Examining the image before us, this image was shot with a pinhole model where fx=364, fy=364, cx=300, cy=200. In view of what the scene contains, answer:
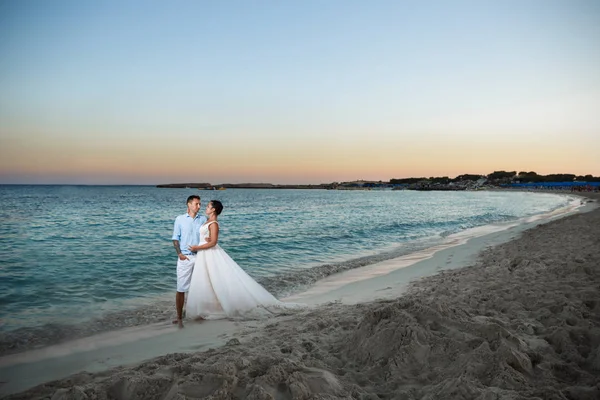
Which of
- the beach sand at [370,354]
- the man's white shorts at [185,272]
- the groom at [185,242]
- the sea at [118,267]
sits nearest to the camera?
the beach sand at [370,354]

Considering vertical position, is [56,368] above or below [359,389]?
below

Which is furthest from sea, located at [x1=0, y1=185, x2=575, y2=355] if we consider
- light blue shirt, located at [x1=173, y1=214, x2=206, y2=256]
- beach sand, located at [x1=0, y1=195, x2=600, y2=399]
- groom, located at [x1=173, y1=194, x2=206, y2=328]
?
light blue shirt, located at [x1=173, y1=214, x2=206, y2=256]

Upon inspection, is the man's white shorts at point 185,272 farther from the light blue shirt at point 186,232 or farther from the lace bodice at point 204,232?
the lace bodice at point 204,232

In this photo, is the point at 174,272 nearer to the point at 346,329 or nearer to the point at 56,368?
the point at 56,368

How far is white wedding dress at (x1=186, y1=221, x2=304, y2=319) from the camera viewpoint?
669 centimetres

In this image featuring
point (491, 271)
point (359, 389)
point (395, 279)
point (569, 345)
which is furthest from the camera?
point (395, 279)

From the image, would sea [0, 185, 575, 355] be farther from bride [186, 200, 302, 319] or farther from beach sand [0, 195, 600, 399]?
beach sand [0, 195, 600, 399]

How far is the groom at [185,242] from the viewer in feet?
21.7

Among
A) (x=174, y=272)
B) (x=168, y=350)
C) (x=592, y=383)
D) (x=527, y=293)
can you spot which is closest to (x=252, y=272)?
(x=174, y=272)

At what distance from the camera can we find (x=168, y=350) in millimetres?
5188

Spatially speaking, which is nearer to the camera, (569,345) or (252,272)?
(569,345)

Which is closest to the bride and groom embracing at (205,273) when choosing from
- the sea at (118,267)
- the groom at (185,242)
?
the groom at (185,242)

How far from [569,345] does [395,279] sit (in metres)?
6.00

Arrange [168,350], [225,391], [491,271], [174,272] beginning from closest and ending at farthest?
1. [225,391]
2. [168,350]
3. [491,271]
4. [174,272]
